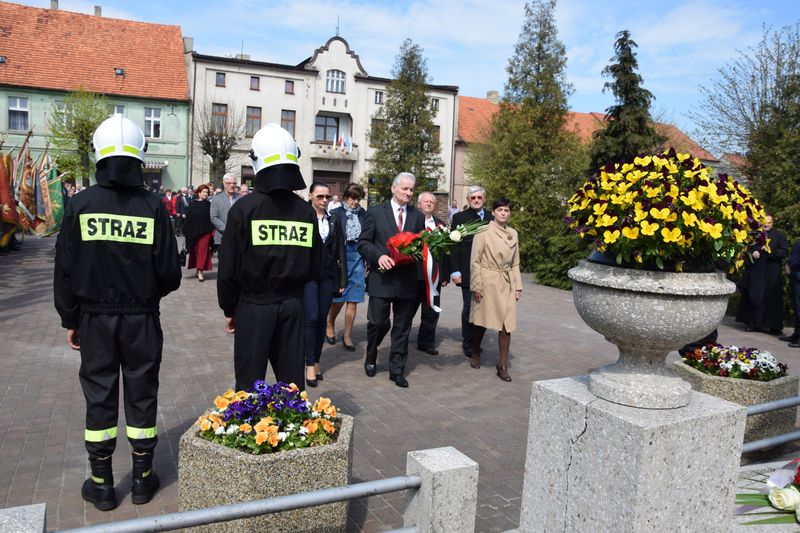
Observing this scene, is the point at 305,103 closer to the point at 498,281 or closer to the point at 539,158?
the point at 539,158

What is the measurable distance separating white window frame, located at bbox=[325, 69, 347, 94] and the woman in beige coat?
122 ft

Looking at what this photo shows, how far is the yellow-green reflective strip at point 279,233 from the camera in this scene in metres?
4.32

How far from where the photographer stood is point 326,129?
4362cm

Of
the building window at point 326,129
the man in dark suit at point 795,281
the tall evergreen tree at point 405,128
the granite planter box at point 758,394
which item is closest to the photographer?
the granite planter box at point 758,394

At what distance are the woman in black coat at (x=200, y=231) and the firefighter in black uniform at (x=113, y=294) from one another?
32.1 ft

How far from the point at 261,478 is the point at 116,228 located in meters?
1.86

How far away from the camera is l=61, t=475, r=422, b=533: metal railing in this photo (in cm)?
216

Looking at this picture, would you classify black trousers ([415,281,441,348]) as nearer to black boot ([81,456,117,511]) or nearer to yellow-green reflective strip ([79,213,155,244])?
yellow-green reflective strip ([79,213,155,244])

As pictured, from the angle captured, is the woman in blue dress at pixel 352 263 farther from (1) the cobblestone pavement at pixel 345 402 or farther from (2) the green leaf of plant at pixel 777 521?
(2) the green leaf of plant at pixel 777 521

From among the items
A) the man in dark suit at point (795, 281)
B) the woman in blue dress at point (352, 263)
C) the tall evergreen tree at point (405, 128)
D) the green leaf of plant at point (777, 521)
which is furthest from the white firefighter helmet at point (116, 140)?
the tall evergreen tree at point (405, 128)

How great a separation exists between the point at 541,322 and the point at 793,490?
8.46 meters

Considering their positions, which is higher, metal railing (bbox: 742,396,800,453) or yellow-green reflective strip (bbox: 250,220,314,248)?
yellow-green reflective strip (bbox: 250,220,314,248)

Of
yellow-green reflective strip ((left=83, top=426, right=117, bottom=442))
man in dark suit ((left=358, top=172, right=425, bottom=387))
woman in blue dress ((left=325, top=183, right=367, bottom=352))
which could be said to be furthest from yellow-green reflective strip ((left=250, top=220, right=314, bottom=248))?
woman in blue dress ((left=325, top=183, right=367, bottom=352))

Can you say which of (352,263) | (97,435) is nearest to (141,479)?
(97,435)
